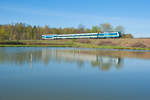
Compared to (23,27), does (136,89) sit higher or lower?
lower

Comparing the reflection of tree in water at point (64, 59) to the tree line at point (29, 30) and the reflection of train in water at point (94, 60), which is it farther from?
the tree line at point (29, 30)

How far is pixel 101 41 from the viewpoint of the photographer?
267ft

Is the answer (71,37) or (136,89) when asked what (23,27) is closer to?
(71,37)

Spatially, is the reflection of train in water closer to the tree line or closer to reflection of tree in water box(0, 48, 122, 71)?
reflection of tree in water box(0, 48, 122, 71)

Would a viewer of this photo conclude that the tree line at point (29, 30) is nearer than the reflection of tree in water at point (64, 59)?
No

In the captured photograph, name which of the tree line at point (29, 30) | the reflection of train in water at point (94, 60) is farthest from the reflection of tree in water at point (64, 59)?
the tree line at point (29, 30)

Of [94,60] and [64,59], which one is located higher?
[64,59]

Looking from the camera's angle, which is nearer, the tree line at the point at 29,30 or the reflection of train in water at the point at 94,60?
the reflection of train in water at the point at 94,60

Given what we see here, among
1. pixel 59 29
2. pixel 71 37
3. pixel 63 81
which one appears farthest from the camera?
Answer: pixel 59 29

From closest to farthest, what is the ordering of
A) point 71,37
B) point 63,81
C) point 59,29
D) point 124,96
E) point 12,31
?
1. point 124,96
2. point 63,81
3. point 71,37
4. point 12,31
5. point 59,29

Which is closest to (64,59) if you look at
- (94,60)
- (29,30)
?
(94,60)

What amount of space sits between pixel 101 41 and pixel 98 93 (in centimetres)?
7157

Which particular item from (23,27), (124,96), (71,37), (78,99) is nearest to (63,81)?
(78,99)

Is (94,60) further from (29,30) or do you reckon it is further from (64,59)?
(29,30)
